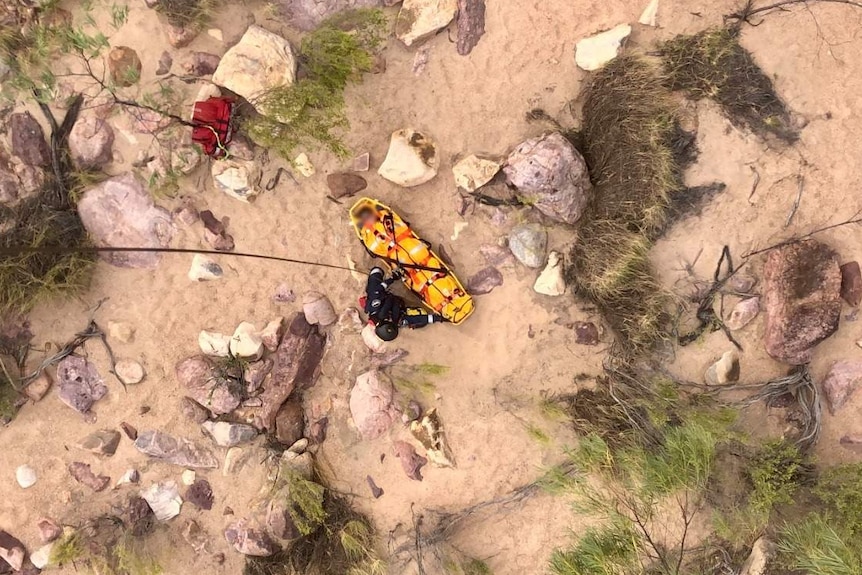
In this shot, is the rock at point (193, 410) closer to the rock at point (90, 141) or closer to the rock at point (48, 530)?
the rock at point (48, 530)

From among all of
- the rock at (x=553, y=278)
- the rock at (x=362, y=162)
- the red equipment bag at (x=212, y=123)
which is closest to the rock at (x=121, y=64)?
the red equipment bag at (x=212, y=123)

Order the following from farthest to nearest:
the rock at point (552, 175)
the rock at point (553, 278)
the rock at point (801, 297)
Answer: the rock at point (553, 278)
the rock at point (552, 175)
the rock at point (801, 297)

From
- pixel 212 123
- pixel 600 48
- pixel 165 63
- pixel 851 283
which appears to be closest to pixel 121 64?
pixel 165 63

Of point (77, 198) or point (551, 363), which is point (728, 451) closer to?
point (551, 363)

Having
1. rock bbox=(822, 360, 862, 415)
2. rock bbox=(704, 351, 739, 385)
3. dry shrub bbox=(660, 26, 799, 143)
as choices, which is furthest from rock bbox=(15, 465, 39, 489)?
rock bbox=(822, 360, 862, 415)

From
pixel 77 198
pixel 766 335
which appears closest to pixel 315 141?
pixel 77 198
